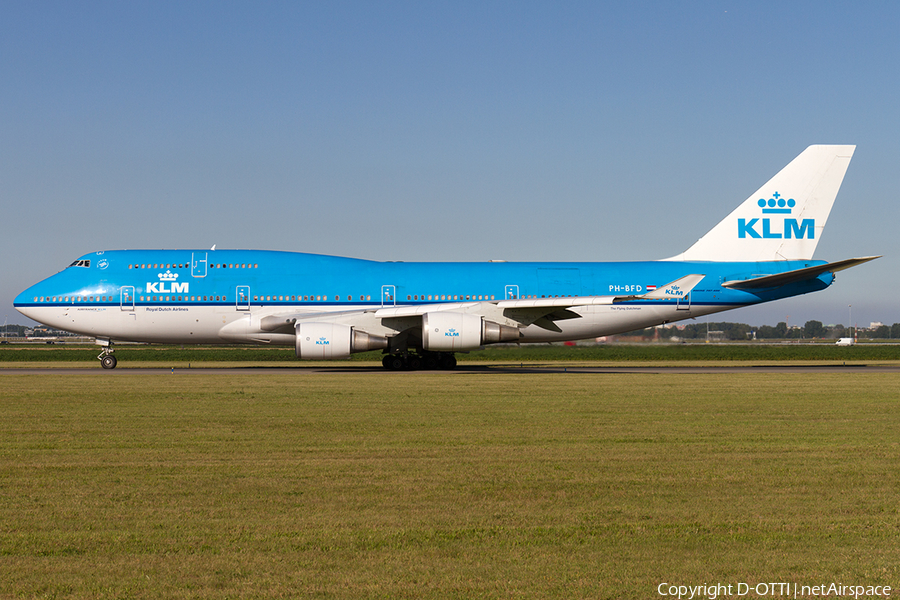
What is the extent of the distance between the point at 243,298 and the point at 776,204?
807 inches

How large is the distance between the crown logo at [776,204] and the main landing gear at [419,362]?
532 inches

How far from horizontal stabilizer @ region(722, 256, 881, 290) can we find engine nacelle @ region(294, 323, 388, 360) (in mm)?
14042

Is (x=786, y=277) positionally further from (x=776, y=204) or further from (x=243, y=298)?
(x=243, y=298)

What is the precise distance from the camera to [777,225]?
3183cm

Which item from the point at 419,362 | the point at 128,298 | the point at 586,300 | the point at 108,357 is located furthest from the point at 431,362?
the point at 108,357

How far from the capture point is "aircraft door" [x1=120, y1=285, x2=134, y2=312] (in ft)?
96.8

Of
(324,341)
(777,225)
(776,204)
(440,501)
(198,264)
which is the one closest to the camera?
(440,501)

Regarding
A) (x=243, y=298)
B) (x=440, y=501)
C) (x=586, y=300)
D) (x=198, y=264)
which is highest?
(x=198, y=264)

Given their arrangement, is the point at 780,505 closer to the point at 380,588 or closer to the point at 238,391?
the point at 380,588

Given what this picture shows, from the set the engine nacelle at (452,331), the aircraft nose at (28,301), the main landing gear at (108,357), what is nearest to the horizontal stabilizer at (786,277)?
the engine nacelle at (452,331)

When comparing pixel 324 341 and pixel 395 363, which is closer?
pixel 324 341

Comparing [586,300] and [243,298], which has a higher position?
[243,298]

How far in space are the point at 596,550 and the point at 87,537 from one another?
3665mm

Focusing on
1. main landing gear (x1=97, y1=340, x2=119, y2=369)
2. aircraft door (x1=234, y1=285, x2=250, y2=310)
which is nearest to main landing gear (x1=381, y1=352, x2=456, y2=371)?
aircraft door (x1=234, y1=285, x2=250, y2=310)
